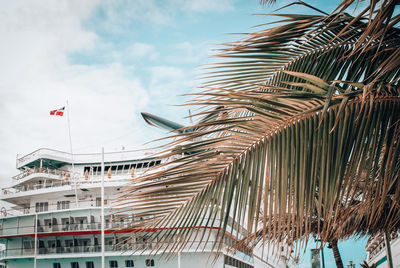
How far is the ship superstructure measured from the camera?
2820 centimetres

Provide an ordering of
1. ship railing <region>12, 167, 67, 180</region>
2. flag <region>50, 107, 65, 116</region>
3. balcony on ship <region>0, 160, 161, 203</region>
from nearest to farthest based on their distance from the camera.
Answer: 1. balcony on ship <region>0, 160, 161, 203</region>
2. ship railing <region>12, 167, 67, 180</region>
3. flag <region>50, 107, 65, 116</region>

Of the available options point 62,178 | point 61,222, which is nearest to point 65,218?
point 61,222

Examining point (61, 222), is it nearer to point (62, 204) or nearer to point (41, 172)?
point (62, 204)

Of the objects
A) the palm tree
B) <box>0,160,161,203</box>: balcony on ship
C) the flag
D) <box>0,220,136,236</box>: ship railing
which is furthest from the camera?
the flag

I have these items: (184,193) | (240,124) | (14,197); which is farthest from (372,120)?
(14,197)

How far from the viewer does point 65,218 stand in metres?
29.7

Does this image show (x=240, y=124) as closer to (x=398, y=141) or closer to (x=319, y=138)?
(x=319, y=138)

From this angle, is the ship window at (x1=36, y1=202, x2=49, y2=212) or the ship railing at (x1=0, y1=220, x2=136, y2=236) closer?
the ship railing at (x1=0, y1=220, x2=136, y2=236)

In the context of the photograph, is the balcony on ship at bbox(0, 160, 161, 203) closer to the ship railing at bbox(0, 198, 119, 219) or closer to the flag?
the ship railing at bbox(0, 198, 119, 219)

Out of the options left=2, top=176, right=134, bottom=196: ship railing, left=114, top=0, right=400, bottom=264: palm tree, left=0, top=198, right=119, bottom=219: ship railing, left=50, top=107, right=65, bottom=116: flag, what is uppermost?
left=50, top=107, right=65, bottom=116: flag

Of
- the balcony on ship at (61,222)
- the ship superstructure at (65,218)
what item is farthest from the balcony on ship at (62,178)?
the balcony on ship at (61,222)

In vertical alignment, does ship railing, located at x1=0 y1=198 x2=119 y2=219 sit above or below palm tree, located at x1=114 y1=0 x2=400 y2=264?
above

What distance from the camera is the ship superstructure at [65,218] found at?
92.5 ft

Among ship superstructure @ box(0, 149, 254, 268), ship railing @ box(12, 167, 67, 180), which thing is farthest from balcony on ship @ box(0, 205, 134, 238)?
ship railing @ box(12, 167, 67, 180)
